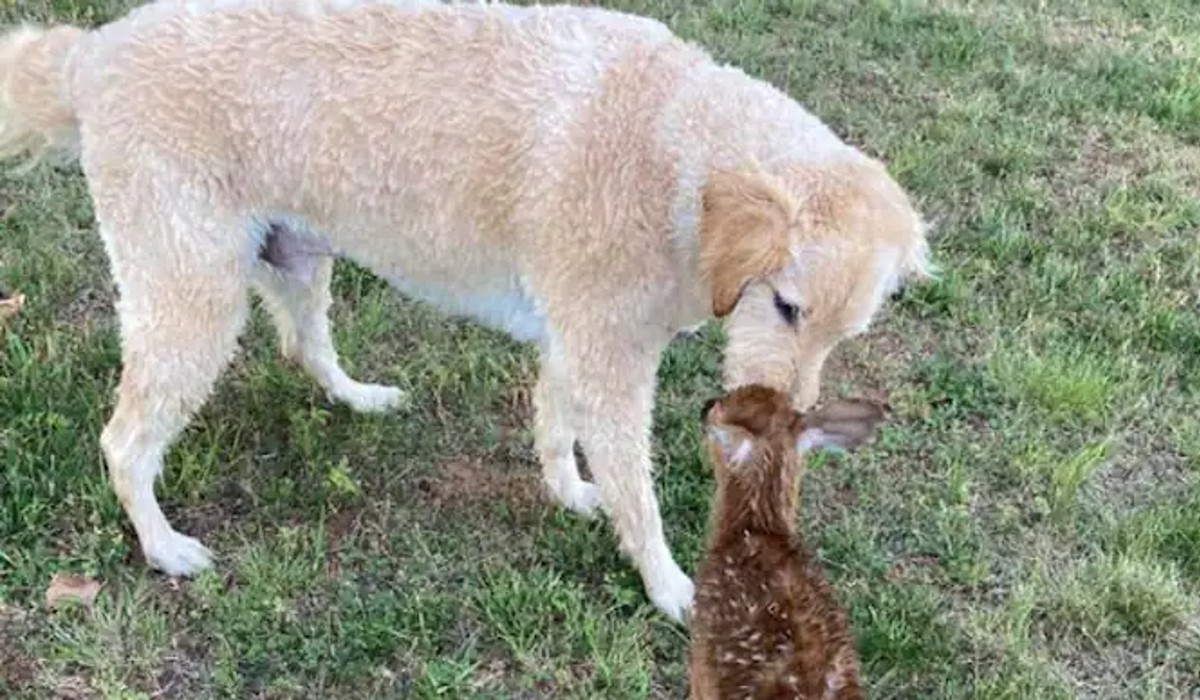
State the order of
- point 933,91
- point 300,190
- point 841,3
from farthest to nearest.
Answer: point 841,3 → point 933,91 → point 300,190

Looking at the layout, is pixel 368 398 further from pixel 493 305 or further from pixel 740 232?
pixel 740 232

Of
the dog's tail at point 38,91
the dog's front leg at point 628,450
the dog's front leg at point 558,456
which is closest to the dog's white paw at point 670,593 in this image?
the dog's front leg at point 628,450

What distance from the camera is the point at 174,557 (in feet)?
11.6

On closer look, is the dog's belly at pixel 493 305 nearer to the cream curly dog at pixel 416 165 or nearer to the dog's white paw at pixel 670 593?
the cream curly dog at pixel 416 165

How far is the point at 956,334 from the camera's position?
15.6ft

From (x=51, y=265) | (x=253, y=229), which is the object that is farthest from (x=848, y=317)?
(x=51, y=265)

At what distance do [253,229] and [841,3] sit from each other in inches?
170

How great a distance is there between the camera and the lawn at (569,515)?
3.38 m

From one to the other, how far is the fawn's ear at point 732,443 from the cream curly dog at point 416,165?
39 centimetres

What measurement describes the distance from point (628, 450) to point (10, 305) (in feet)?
6.77

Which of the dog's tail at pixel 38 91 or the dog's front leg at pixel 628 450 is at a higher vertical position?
the dog's tail at pixel 38 91

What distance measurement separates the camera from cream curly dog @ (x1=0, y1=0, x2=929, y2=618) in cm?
324

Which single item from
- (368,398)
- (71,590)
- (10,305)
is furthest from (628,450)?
(10,305)

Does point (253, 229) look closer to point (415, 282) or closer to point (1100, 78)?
point (415, 282)
